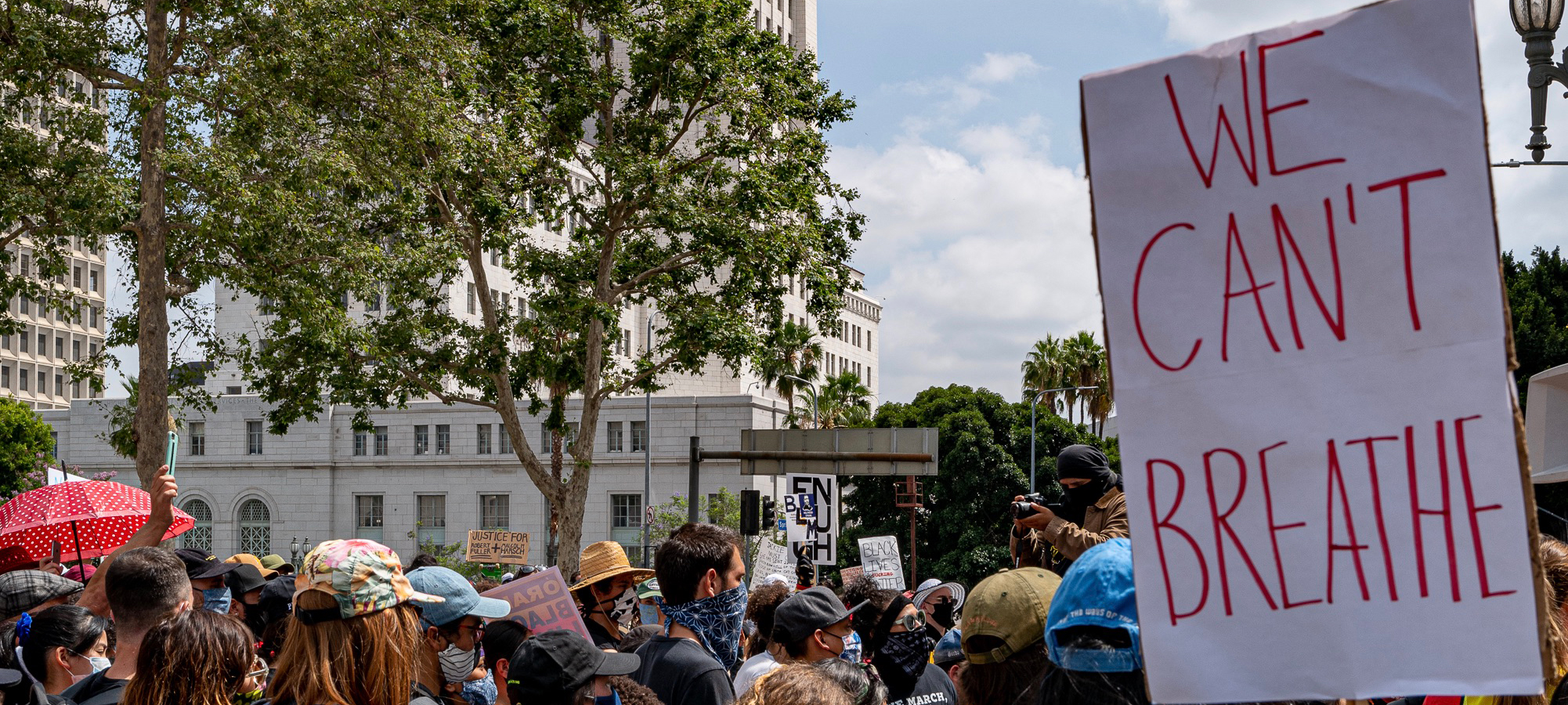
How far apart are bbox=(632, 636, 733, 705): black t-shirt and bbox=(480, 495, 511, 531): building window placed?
2607 inches

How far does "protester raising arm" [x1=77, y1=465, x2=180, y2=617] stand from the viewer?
493cm

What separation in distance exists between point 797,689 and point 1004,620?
65cm

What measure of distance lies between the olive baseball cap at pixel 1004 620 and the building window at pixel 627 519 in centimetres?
6452

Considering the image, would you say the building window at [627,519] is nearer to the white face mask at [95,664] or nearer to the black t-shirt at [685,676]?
the white face mask at [95,664]

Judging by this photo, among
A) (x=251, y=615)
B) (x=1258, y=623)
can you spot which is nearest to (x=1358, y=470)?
(x=1258, y=623)

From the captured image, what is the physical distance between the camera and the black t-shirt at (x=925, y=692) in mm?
4488

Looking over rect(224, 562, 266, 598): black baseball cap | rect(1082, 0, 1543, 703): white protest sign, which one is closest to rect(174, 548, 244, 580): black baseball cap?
rect(224, 562, 266, 598): black baseball cap

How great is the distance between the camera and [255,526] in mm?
72438

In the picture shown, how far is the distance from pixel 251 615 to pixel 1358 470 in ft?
20.4

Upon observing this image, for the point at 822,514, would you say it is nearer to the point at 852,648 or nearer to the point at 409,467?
the point at 852,648

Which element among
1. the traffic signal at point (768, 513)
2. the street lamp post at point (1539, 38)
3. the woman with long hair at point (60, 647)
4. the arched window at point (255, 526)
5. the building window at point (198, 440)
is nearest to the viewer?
the woman with long hair at point (60, 647)

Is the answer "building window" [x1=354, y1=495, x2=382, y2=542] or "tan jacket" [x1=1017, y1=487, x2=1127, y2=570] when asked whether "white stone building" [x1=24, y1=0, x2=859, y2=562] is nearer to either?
"building window" [x1=354, y1=495, x2=382, y2=542]

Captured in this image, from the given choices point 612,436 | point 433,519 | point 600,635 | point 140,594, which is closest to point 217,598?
point 600,635

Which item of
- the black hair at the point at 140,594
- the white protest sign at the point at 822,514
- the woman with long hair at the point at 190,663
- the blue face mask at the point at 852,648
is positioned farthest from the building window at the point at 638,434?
the woman with long hair at the point at 190,663
